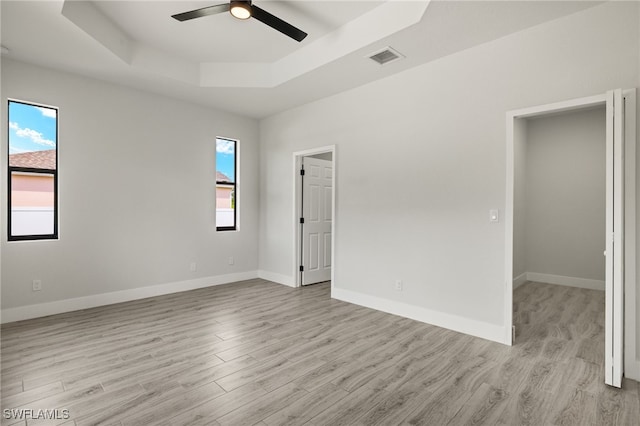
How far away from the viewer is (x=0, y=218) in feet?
11.7

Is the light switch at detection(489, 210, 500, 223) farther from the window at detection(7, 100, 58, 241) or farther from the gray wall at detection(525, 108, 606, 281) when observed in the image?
the window at detection(7, 100, 58, 241)

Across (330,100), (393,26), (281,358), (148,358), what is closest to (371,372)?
(281,358)

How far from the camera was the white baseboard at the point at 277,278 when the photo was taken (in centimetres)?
547

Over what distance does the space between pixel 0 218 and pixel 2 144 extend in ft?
2.72

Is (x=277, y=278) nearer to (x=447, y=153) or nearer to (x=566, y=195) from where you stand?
(x=447, y=153)

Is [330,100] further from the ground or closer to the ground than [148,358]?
further from the ground

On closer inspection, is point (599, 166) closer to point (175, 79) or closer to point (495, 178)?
point (495, 178)

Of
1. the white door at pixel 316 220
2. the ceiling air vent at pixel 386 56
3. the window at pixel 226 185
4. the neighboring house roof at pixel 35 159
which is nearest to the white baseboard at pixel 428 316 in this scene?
the white door at pixel 316 220

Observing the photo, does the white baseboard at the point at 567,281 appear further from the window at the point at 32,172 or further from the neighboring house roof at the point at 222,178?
the window at the point at 32,172

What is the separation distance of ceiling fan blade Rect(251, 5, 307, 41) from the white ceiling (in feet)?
1.28

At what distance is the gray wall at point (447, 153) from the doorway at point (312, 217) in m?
0.64

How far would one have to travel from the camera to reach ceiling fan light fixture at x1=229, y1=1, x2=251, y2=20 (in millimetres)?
2664

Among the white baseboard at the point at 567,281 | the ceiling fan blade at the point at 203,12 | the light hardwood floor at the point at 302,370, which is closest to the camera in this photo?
the light hardwood floor at the point at 302,370

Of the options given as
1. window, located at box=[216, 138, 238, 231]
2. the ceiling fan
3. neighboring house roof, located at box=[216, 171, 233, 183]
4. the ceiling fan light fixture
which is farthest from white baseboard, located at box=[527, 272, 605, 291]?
the ceiling fan light fixture
